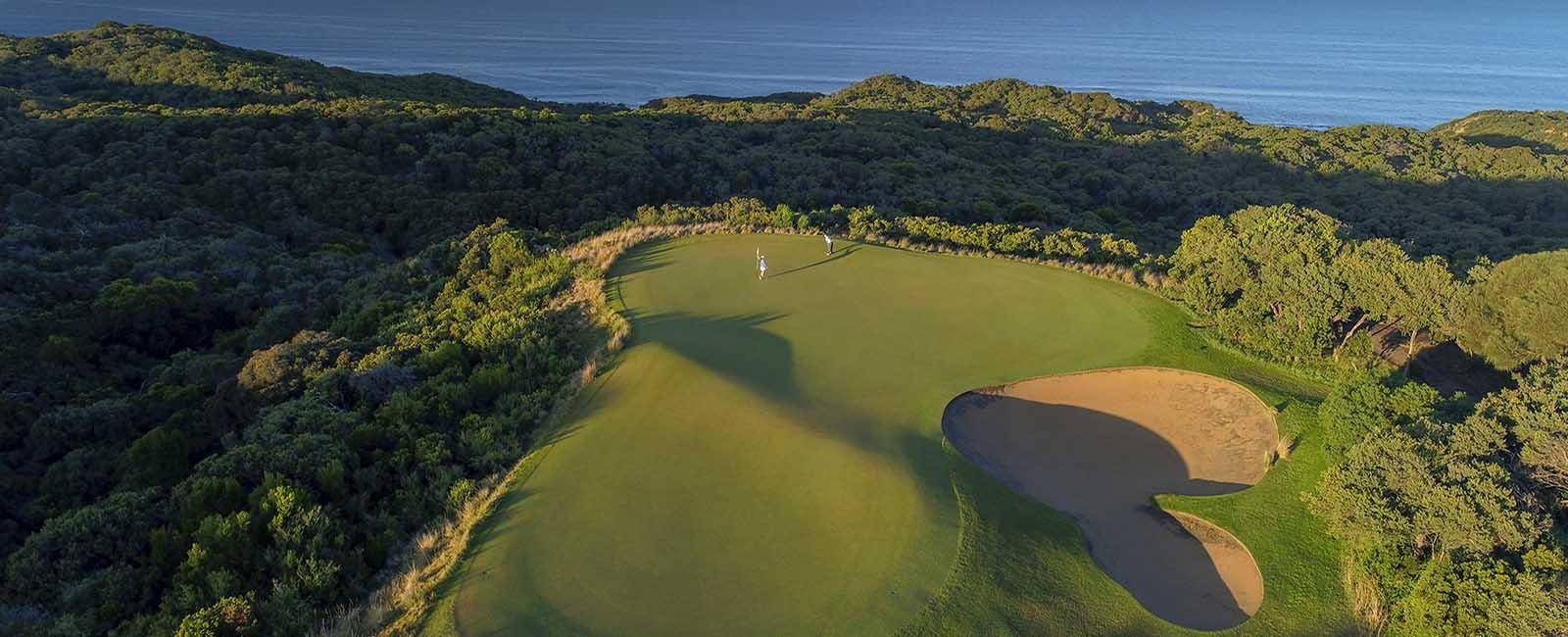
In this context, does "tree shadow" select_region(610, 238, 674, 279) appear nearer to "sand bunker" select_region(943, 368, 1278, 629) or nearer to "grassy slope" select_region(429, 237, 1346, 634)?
"grassy slope" select_region(429, 237, 1346, 634)

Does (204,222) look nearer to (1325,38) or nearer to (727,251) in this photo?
(727,251)

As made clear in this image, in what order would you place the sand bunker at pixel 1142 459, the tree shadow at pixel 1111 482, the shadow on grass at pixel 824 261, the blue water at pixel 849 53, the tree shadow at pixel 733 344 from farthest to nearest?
the blue water at pixel 849 53 < the shadow on grass at pixel 824 261 < the tree shadow at pixel 733 344 < the sand bunker at pixel 1142 459 < the tree shadow at pixel 1111 482

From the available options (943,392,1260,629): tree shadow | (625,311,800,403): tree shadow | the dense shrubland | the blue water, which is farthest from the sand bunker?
the blue water

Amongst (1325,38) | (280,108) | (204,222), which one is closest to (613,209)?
(204,222)

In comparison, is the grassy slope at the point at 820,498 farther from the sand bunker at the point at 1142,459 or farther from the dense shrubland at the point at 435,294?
the dense shrubland at the point at 435,294

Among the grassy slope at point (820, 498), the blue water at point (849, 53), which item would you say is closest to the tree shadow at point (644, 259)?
the grassy slope at point (820, 498)

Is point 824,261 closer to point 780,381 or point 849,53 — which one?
point 780,381
